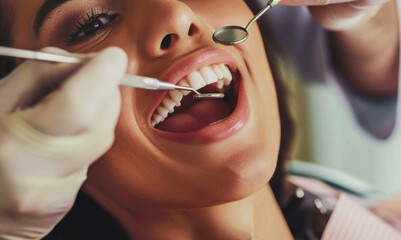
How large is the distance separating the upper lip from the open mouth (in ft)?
0.05

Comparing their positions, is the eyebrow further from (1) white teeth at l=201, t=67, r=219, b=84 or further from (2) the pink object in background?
(2) the pink object in background

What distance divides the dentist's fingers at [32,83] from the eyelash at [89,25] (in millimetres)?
153

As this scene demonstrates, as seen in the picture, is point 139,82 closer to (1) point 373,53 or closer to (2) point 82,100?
(2) point 82,100

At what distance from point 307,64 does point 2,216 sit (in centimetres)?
113

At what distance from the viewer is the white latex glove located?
1.12 meters

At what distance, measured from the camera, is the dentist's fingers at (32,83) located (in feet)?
2.29

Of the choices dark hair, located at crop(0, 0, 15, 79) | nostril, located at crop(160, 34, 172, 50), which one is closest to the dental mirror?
nostril, located at crop(160, 34, 172, 50)

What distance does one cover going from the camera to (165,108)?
2.92 feet

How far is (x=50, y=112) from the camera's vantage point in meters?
0.63

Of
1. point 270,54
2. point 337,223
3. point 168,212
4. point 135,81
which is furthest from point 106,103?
point 270,54

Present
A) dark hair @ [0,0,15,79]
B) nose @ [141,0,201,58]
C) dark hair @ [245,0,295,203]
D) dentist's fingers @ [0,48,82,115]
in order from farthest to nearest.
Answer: dark hair @ [245,0,295,203] < dark hair @ [0,0,15,79] < nose @ [141,0,201,58] < dentist's fingers @ [0,48,82,115]

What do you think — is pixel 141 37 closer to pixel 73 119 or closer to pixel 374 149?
pixel 73 119

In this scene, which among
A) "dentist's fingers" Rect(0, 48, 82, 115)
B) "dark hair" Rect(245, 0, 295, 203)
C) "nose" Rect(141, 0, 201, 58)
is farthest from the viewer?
"dark hair" Rect(245, 0, 295, 203)

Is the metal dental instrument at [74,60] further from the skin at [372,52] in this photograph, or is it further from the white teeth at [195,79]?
the skin at [372,52]
